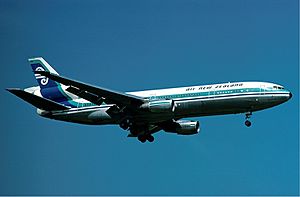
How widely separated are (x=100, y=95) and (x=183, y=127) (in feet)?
33.3

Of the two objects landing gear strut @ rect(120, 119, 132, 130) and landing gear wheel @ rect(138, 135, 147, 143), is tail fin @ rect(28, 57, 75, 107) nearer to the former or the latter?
landing gear strut @ rect(120, 119, 132, 130)

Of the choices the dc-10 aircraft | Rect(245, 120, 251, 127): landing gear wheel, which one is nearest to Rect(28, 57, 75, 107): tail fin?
the dc-10 aircraft

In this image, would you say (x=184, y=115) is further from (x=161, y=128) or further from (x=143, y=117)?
(x=161, y=128)

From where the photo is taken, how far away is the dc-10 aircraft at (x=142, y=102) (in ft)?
A: 176

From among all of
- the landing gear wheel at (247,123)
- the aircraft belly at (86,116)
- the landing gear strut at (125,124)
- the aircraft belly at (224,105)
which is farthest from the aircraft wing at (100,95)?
the landing gear wheel at (247,123)

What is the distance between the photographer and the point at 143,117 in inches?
2242

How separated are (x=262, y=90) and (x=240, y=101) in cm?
223

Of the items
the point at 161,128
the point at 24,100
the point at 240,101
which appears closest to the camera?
the point at 240,101

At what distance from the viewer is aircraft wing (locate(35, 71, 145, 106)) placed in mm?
54125

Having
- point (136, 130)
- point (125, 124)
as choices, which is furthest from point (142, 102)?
point (136, 130)

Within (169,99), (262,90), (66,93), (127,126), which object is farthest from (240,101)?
(66,93)

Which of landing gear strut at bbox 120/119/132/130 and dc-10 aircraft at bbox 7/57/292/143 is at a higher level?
dc-10 aircraft at bbox 7/57/292/143

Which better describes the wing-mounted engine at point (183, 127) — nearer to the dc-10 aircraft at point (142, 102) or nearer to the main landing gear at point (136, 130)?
the dc-10 aircraft at point (142, 102)

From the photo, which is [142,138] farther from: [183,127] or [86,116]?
[86,116]
